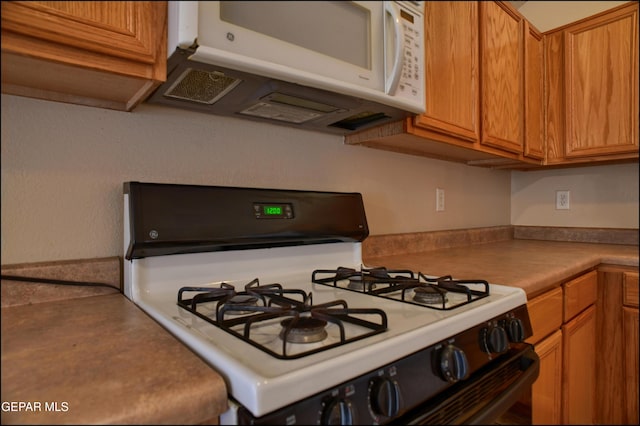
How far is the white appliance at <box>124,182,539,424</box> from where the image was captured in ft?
1.50

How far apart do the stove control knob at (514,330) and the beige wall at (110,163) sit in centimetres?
68

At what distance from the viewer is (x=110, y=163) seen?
2.73ft

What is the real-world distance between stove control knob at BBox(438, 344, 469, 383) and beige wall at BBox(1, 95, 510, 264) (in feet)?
2.24

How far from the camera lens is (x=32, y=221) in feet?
2.42

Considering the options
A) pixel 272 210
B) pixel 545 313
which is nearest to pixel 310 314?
pixel 272 210

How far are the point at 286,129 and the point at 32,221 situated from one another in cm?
68

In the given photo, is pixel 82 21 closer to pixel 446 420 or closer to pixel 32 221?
pixel 32 221

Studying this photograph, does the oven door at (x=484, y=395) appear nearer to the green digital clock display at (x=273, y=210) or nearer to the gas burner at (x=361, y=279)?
the gas burner at (x=361, y=279)

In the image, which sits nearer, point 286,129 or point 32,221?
point 32,221

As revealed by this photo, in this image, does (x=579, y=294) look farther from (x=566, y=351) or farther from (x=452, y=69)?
(x=452, y=69)

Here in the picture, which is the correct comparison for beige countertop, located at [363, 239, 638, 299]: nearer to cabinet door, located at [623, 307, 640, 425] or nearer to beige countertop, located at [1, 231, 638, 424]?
beige countertop, located at [1, 231, 638, 424]

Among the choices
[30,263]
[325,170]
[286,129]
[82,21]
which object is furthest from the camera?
[325,170]

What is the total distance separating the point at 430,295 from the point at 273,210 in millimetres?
434

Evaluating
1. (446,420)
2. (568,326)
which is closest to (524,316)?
(446,420)
